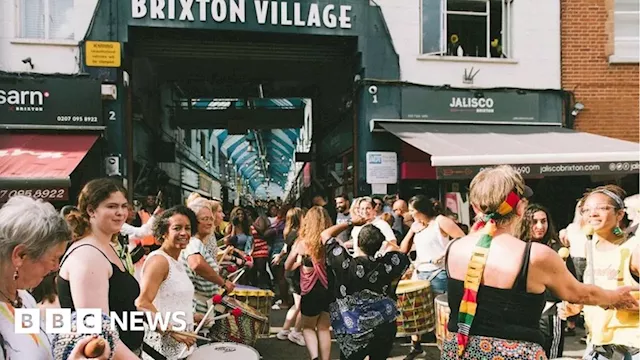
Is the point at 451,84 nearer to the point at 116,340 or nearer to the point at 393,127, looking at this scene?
the point at 393,127

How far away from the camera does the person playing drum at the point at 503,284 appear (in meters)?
2.15

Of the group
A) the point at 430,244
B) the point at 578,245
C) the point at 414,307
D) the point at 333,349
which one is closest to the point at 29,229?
the point at 578,245

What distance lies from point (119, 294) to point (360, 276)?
6.26 ft

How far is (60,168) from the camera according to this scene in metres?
6.94

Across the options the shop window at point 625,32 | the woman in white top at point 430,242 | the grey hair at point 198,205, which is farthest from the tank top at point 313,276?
the shop window at point 625,32

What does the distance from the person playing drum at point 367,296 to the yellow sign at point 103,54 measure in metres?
5.47

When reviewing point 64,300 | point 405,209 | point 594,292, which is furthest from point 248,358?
point 405,209

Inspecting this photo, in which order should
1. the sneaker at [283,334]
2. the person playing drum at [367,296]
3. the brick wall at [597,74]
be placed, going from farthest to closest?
the brick wall at [597,74] → the sneaker at [283,334] → the person playing drum at [367,296]

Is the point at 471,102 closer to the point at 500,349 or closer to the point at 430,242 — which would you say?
the point at 430,242

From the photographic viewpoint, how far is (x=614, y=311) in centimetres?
284

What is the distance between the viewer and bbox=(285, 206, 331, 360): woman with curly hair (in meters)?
4.59

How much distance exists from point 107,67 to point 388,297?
580 centimetres

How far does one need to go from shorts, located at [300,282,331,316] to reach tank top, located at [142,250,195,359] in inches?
70.2

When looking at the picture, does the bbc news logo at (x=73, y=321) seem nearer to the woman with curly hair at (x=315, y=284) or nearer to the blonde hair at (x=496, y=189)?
the blonde hair at (x=496, y=189)
